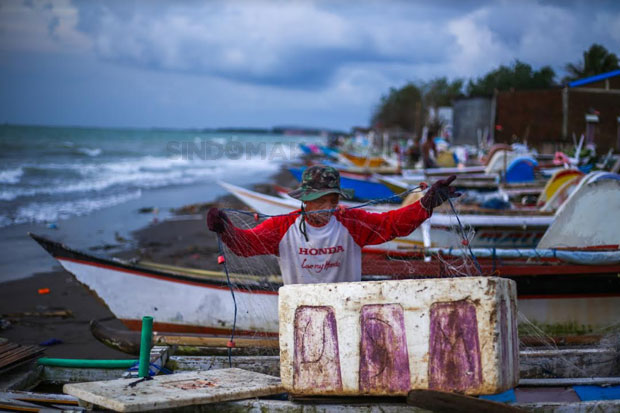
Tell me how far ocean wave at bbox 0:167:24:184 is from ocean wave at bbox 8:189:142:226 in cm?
570

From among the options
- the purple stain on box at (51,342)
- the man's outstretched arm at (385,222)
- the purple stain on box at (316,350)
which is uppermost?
the man's outstretched arm at (385,222)

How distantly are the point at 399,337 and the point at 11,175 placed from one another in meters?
25.7

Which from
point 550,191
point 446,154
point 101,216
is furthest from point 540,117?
point 101,216

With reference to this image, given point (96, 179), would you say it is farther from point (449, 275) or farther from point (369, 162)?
point (449, 275)

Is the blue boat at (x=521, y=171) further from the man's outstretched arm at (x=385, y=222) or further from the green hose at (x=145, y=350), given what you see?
the green hose at (x=145, y=350)

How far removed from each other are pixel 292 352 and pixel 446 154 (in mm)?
17519

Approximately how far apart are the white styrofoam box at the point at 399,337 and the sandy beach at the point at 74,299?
11.3ft

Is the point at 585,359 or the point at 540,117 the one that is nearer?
the point at 585,359

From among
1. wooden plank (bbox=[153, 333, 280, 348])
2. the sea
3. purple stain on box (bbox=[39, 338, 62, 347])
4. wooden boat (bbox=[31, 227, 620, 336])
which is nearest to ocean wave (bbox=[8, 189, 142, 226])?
the sea

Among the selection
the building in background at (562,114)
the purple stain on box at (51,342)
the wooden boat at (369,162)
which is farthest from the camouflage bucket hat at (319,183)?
the wooden boat at (369,162)

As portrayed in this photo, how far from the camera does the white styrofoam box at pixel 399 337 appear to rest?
107 inches

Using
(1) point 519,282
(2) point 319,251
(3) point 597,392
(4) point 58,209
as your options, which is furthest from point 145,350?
(4) point 58,209

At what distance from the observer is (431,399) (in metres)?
2.72

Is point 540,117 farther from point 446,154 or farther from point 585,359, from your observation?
point 585,359
